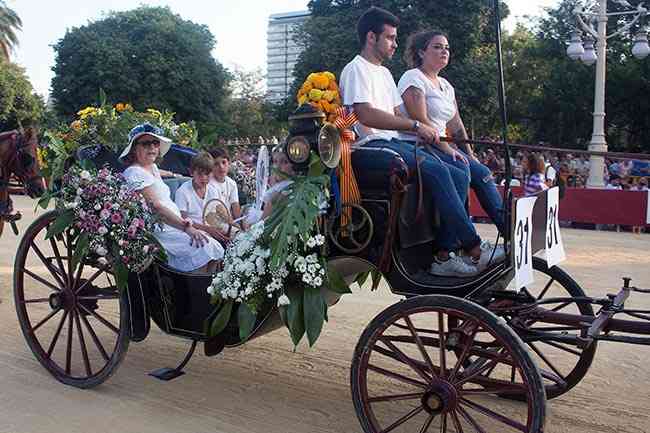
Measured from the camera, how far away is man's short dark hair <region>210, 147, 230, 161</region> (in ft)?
17.1

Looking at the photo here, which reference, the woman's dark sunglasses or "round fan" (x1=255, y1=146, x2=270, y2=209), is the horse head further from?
"round fan" (x1=255, y1=146, x2=270, y2=209)

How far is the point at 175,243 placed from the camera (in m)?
4.26

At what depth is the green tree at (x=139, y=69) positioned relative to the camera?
111ft

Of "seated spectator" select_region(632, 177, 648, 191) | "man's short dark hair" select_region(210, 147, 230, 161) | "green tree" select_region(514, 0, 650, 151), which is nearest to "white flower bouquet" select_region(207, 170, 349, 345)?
"man's short dark hair" select_region(210, 147, 230, 161)

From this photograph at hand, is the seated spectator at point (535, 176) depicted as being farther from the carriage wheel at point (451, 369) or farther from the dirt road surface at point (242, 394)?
Answer: the carriage wheel at point (451, 369)

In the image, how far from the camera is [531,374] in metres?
2.70

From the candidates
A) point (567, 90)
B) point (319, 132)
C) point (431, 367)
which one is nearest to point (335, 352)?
point (431, 367)

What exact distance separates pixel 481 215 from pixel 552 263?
1041cm

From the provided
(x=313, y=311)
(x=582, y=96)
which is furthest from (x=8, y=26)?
(x=313, y=311)

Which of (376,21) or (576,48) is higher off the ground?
(576,48)

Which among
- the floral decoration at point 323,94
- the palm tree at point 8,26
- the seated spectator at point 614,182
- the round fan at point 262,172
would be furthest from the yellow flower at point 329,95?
the palm tree at point 8,26

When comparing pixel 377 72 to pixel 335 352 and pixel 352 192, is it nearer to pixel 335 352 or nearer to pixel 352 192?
pixel 352 192

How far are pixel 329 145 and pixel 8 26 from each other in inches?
1823

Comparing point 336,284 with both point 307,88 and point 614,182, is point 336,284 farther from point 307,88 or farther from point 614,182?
point 614,182
